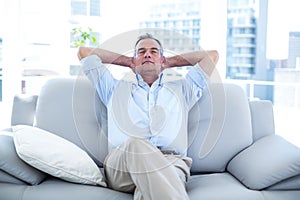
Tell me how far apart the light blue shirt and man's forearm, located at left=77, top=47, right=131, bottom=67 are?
0.07 meters

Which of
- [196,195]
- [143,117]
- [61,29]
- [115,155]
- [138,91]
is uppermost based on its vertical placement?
[61,29]

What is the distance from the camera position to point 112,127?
82.8 inches

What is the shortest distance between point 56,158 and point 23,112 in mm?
582

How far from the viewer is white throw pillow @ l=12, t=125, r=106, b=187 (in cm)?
177

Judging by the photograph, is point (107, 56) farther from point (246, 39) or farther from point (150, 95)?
point (246, 39)

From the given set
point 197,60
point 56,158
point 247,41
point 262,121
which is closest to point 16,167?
point 56,158

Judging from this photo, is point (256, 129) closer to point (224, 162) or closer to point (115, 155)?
point (224, 162)

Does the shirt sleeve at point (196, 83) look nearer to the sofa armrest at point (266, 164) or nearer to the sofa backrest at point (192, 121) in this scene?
the sofa backrest at point (192, 121)

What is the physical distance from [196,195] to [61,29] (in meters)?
3.01

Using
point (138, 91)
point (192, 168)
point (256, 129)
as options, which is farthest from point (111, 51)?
point (256, 129)

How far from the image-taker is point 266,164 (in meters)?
1.86

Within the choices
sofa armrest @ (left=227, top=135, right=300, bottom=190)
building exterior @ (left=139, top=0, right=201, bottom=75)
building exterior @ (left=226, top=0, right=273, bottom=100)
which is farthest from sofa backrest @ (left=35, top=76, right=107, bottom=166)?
building exterior @ (left=226, top=0, right=273, bottom=100)

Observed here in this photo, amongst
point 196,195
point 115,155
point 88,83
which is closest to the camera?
point 196,195

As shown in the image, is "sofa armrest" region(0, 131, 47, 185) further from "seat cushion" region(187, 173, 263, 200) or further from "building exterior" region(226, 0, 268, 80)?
"building exterior" region(226, 0, 268, 80)
